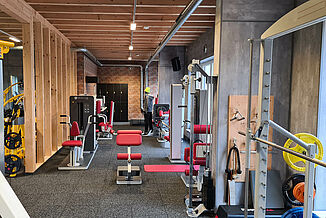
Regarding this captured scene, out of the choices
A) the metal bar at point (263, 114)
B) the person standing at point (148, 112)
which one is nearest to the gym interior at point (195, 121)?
the metal bar at point (263, 114)

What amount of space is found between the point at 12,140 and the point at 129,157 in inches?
87.5

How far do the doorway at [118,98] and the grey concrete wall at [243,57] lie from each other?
37.0ft

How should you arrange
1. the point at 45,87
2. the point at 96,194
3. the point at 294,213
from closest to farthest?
the point at 294,213 → the point at 96,194 → the point at 45,87

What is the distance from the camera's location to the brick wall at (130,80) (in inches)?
588

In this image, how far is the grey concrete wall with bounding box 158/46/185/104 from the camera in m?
10.6

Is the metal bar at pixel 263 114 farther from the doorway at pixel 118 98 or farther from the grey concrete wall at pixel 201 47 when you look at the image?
the doorway at pixel 118 98

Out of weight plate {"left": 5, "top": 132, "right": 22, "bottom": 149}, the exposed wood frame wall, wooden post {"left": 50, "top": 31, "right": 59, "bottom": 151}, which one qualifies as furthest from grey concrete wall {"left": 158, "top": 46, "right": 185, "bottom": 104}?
weight plate {"left": 5, "top": 132, "right": 22, "bottom": 149}

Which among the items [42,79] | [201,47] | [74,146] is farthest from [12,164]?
[201,47]

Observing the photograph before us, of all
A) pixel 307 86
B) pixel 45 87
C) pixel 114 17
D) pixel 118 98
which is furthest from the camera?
pixel 118 98

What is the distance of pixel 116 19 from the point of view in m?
6.12

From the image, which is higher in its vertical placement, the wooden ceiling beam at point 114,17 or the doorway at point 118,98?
the wooden ceiling beam at point 114,17

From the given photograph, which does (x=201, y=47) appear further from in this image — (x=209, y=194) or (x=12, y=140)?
(x=12, y=140)

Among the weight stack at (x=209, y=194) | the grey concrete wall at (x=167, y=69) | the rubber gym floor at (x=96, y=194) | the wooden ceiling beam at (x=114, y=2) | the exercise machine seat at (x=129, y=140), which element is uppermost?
the wooden ceiling beam at (x=114, y=2)

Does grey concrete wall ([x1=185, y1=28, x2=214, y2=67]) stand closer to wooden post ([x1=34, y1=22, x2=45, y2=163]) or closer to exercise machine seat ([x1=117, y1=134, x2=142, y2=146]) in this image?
exercise machine seat ([x1=117, y1=134, x2=142, y2=146])
